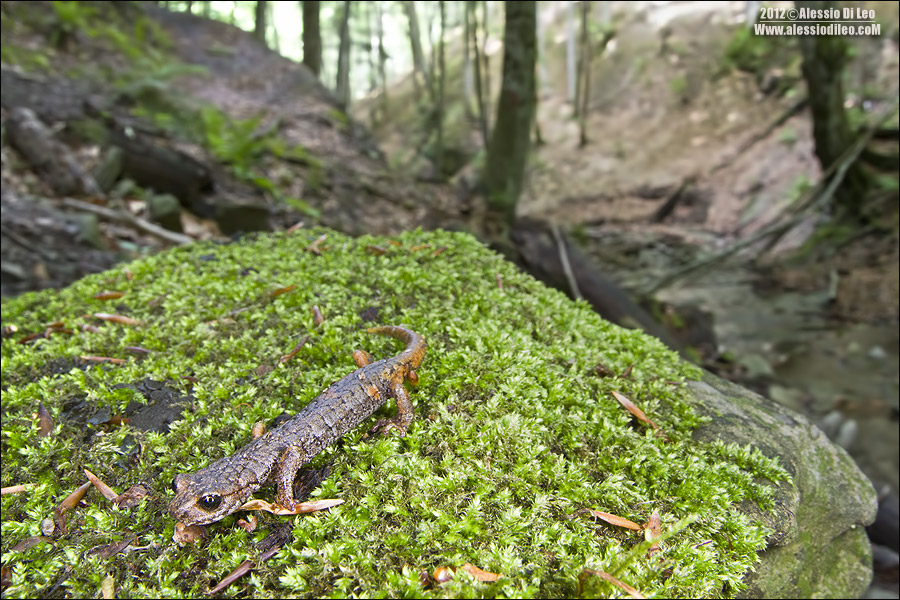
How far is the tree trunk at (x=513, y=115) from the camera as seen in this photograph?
7036mm

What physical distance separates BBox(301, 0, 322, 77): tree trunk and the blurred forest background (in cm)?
7

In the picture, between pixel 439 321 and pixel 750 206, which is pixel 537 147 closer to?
pixel 750 206

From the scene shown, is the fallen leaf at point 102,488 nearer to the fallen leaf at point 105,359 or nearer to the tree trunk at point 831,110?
the fallen leaf at point 105,359

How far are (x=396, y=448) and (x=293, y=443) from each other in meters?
0.46

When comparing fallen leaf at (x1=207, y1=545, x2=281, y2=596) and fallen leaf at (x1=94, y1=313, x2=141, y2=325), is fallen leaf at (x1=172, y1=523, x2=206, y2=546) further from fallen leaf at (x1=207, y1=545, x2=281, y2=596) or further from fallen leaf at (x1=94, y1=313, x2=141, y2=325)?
fallen leaf at (x1=94, y1=313, x2=141, y2=325)

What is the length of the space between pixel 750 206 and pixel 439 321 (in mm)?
12957

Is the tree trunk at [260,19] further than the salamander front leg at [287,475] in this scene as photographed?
Yes

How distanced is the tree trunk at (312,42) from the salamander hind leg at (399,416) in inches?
583

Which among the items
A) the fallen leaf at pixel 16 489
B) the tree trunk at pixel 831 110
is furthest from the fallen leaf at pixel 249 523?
the tree trunk at pixel 831 110

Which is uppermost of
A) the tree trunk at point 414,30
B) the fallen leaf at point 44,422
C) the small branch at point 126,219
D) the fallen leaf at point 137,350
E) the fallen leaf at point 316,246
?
the tree trunk at point 414,30

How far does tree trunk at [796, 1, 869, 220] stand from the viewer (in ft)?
23.5

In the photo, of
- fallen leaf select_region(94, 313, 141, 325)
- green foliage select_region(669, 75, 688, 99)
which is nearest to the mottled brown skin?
fallen leaf select_region(94, 313, 141, 325)

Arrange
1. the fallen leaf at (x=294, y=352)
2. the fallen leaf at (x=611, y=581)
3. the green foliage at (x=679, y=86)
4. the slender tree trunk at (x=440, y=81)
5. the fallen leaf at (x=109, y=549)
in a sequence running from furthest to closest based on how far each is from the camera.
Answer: the green foliage at (x=679, y=86) < the slender tree trunk at (x=440, y=81) < the fallen leaf at (x=294, y=352) < the fallen leaf at (x=109, y=549) < the fallen leaf at (x=611, y=581)

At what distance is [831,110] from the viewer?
7.50 meters
